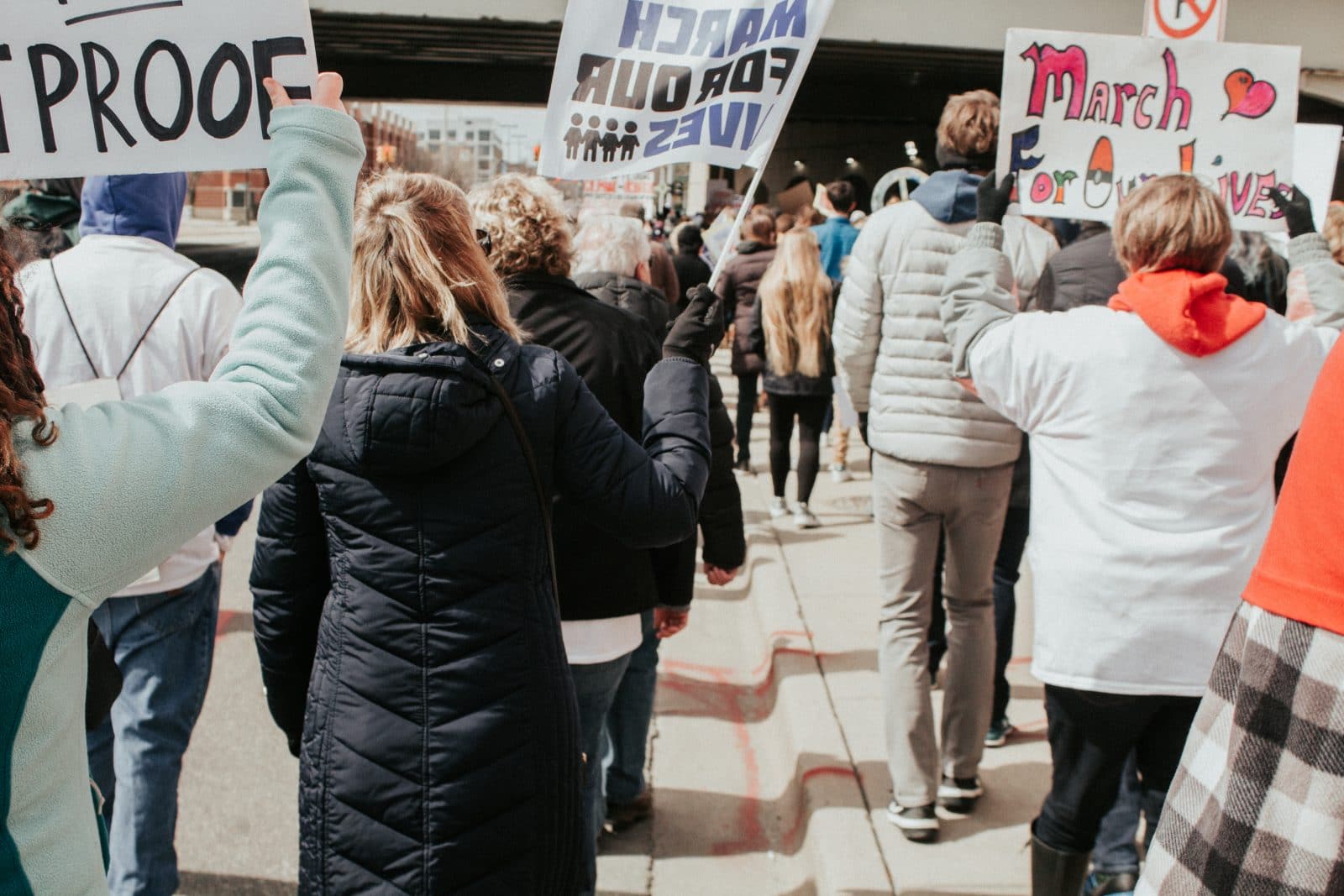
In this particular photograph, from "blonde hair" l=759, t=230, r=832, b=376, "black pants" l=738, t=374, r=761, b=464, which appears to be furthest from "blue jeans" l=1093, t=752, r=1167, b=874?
"black pants" l=738, t=374, r=761, b=464

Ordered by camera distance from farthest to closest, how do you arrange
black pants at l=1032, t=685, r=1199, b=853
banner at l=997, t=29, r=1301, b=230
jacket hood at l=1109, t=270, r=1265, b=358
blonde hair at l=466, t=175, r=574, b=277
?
banner at l=997, t=29, r=1301, b=230
blonde hair at l=466, t=175, r=574, b=277
black pants at l=1032, t=685, r=1199, b=853
jacket hood at l=1109, t=270, r=1265, b=358

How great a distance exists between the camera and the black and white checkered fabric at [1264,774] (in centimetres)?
125

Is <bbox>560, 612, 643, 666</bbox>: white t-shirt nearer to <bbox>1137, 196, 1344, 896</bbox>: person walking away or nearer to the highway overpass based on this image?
<bbox>1137, 196, 1344, 896</bbox>: person walking away

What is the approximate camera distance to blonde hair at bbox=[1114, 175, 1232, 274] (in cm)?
246

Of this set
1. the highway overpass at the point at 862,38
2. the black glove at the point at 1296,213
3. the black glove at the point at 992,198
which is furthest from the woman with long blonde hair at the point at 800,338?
the highway overpass at the point at 862,38

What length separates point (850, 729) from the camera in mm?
4301

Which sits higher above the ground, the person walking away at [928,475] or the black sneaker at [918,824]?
the person walking away at [928,475]

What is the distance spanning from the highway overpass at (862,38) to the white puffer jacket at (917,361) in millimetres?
12194

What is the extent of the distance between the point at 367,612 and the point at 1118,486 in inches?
62.7

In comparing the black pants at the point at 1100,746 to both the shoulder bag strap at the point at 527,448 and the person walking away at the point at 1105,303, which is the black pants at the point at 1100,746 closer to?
the person walking away at the point at 1105,303

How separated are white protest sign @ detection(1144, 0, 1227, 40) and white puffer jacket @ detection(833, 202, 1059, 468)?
2.01 meters

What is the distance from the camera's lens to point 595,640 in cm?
281

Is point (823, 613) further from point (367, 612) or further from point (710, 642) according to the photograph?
point (367, 612)

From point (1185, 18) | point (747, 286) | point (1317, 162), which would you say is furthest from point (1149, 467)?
point (747, 286)
